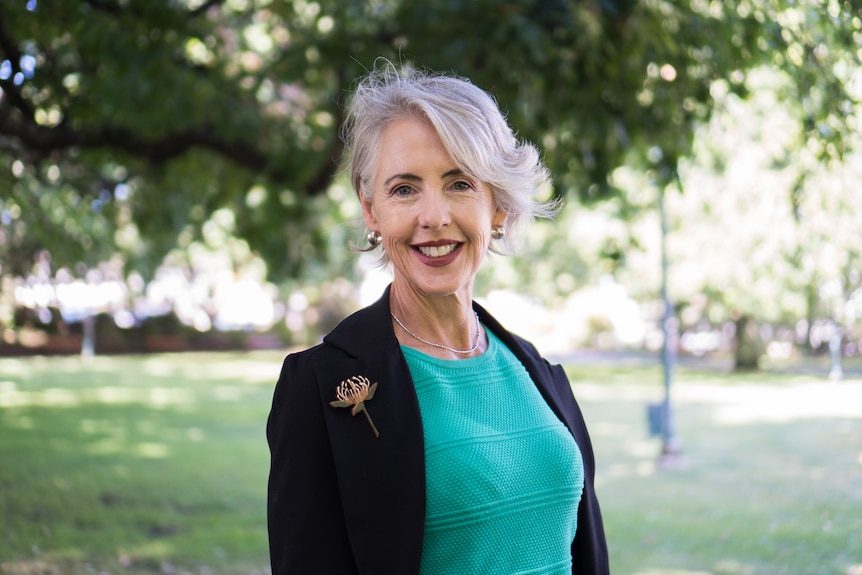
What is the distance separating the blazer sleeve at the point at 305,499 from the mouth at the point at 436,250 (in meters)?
0.38

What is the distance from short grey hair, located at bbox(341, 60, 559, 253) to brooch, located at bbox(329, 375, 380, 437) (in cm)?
44

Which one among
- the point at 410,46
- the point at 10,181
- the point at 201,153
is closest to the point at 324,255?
the point at 201,153

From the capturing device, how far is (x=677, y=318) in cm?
2448

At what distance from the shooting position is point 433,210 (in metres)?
1.92

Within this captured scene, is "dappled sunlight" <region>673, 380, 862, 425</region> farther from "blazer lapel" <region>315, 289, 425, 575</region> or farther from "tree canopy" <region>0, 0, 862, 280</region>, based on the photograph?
"blazer lapel" <region>315, 289, 425, 575</region>

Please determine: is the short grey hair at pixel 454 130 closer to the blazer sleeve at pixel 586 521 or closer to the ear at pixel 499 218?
the ear at pixel 499 218

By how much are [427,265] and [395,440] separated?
0.38 meters

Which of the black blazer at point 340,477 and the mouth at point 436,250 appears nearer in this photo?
the black blazer at point 340,477

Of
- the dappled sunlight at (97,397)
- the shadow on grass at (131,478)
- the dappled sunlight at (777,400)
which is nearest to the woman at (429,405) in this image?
the shadow on grass at (131,478)

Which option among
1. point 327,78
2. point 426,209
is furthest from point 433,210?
point 327,78

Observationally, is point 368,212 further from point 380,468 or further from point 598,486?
point 598,486

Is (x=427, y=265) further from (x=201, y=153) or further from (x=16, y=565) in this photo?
(x=201, y=153)

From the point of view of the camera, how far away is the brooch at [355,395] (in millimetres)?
1777

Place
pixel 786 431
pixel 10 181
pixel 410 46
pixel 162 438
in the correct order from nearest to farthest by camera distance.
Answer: pixel 410 46 < pixel 10 181 < pixel 786 431 < pixel 162 438
